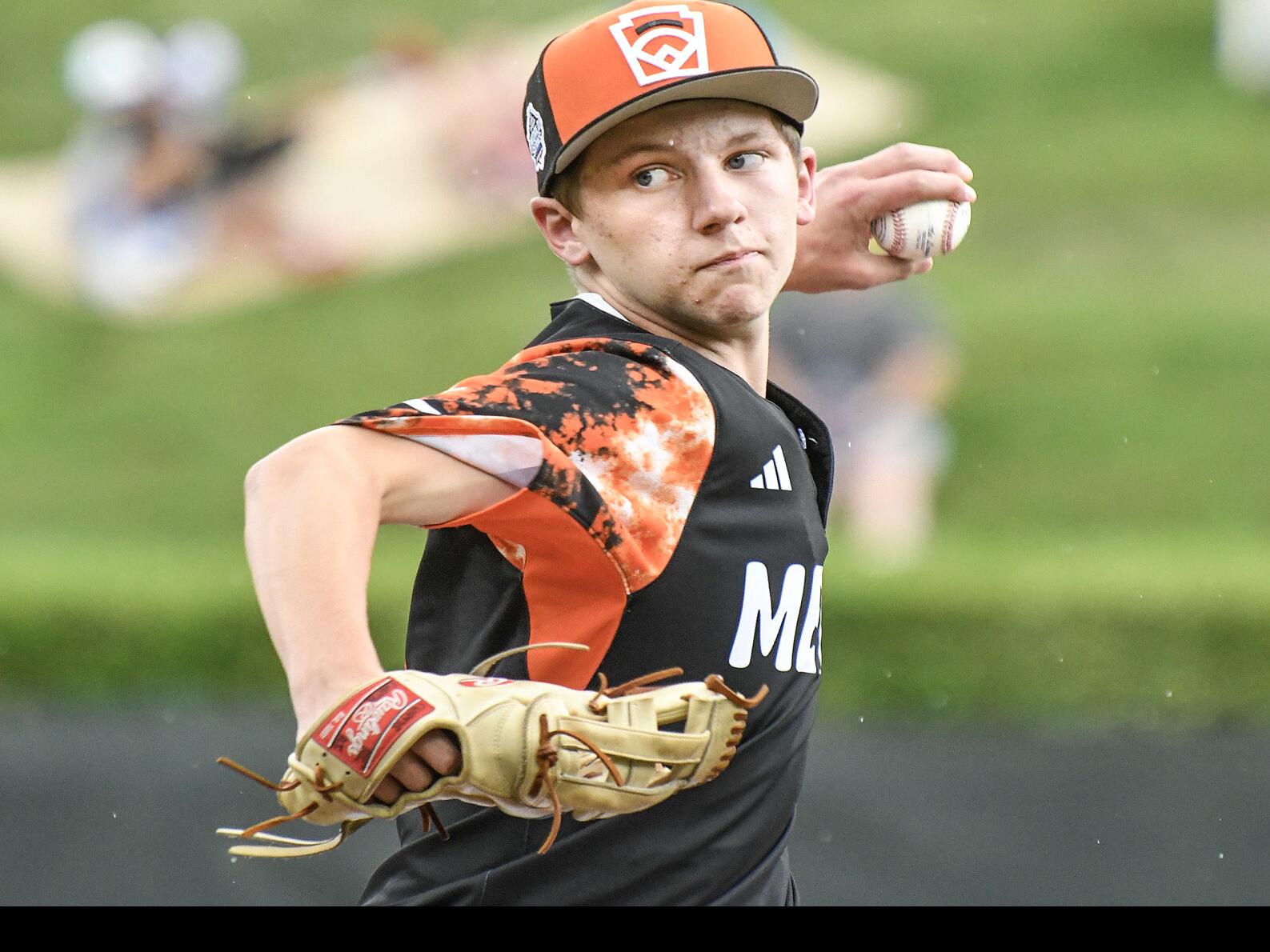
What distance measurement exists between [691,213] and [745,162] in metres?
0.13

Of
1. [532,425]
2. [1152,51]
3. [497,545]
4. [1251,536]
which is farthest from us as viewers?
[1152,51]

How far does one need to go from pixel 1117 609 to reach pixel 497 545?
17.4 ft

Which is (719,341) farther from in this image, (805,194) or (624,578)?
(624,578)

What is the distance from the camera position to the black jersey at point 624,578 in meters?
1.85

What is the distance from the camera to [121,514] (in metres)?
10.5

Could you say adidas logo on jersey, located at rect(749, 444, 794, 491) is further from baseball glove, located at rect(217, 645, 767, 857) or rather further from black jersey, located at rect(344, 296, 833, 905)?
baseball glove, located at rect(217, 645, 767, 857)

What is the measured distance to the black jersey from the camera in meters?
1.85

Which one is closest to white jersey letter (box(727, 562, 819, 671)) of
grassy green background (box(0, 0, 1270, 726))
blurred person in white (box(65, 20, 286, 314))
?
grassy green background (box(0, 0, 1270, 726))

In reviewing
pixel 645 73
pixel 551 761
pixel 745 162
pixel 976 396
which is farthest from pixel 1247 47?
pixel 551 761

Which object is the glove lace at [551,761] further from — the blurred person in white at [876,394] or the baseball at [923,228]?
the blurred person in white at [876,394]

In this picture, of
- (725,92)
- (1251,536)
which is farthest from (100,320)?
(725,92)

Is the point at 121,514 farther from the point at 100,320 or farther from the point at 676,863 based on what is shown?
the point at 676,863

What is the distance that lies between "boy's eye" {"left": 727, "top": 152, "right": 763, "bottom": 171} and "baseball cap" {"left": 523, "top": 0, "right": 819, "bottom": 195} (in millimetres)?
66

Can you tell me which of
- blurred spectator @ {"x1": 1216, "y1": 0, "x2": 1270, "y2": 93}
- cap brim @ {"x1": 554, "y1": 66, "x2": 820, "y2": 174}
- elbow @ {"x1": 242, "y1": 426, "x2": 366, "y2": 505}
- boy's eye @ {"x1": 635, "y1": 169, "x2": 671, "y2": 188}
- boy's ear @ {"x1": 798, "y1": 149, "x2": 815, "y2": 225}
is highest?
blurred spectator @ {"x1": 1216, "y1": 0, "x2": 1270, "y2": 93}
